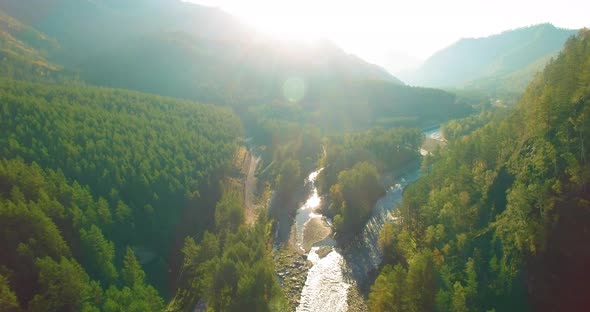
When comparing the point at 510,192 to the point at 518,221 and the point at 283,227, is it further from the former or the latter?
the point at 283,227

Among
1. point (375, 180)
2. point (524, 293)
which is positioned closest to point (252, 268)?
point (524, 293)

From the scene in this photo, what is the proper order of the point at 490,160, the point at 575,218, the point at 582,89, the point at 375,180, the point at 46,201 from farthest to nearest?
the point at 375,180
the point at 490,160
the point at 46,201
the point at 582,89
the point at 575,218

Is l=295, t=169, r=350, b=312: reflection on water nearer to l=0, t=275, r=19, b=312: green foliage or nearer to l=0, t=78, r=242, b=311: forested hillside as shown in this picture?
l=0, t=78, r=242, b=311: forested hillside

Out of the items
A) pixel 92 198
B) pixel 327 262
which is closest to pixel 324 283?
pixel 327 262

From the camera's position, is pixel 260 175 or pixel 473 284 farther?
pixel 260 175

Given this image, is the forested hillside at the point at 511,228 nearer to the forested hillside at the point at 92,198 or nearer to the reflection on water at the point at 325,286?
the reflection on water at the point at 325,286

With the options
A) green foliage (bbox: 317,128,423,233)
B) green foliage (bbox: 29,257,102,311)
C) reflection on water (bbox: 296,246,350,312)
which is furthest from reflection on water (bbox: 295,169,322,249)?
green foliage (bbox: 29,257,102,311)
